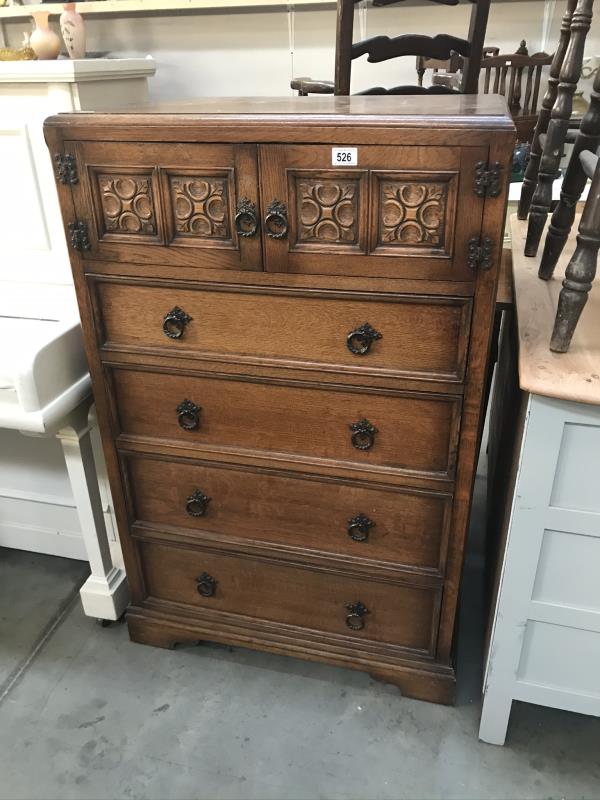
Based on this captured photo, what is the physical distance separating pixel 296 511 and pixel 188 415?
1.05 ft

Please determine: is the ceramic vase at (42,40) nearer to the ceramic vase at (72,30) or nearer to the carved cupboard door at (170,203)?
the ceramic vase at (72,30)

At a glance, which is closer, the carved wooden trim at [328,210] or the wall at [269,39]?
the carved wooden trim at [328,210]

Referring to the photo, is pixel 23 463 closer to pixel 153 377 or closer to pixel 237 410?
pixel 153 377

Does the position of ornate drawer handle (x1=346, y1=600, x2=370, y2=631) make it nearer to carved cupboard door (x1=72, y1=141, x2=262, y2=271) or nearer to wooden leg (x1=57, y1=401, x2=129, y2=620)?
wooden leg (x1=57, y1=401, x2=129, y2=620)

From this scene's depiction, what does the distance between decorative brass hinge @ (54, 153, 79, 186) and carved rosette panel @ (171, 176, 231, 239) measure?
0.19 m

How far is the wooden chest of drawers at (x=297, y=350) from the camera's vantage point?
3.61 feet

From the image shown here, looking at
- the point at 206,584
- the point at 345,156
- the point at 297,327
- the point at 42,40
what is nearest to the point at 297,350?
the point at 297,327

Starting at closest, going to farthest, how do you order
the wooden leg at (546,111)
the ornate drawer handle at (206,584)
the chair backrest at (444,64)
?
the ornate drawer handle at (206,584)
the wooden leg at (546,111)
the chair backrest at (444,64)

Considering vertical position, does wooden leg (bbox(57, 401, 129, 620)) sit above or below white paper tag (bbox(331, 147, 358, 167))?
below

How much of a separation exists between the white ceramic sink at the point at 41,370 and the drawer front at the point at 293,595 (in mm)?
435

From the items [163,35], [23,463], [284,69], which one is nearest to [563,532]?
[23,463]

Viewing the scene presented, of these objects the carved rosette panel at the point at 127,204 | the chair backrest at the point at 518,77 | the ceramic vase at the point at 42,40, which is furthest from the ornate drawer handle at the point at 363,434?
the chair backrest at the point at 518,77

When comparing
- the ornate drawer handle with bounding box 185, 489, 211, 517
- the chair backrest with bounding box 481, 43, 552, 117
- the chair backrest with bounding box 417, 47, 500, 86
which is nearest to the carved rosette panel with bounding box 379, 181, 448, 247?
the ornate drawer handle with bounding box 185, 489, 211, 517

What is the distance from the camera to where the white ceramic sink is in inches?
53.8
